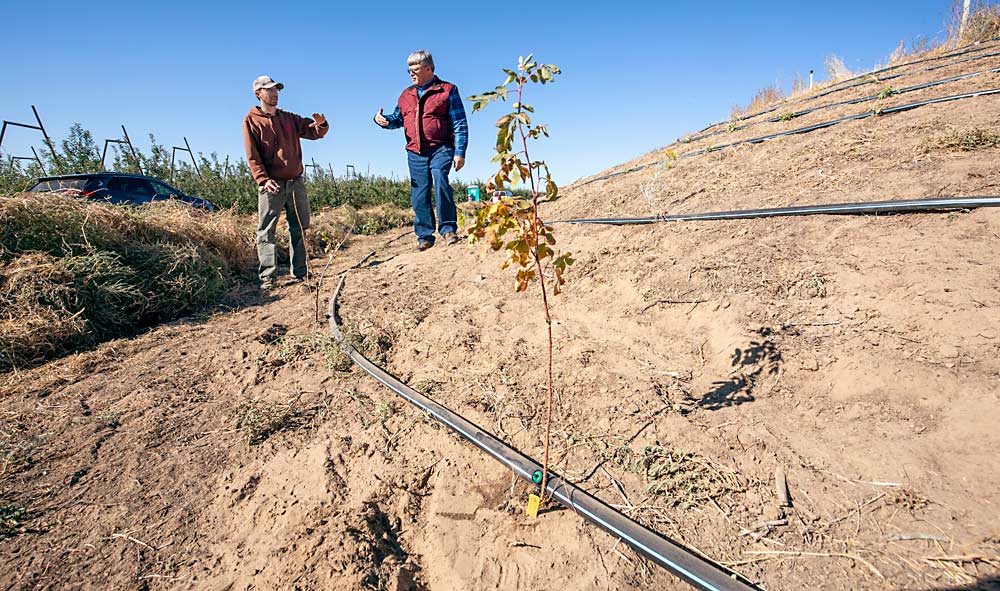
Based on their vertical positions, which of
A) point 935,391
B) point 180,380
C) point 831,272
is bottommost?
point 935,391

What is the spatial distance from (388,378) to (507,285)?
1.37 m

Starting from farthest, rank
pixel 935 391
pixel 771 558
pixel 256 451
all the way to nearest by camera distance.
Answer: pixel 256 451 < pixel 935 391 < pixel 771 558

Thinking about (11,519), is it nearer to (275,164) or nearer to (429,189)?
(275,164)

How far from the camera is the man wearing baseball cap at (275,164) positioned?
3.98 m

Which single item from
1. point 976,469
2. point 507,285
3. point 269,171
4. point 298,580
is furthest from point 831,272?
point 269,171

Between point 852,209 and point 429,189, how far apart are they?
12.0ft

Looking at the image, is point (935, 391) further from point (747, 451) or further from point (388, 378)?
point (388, 378)

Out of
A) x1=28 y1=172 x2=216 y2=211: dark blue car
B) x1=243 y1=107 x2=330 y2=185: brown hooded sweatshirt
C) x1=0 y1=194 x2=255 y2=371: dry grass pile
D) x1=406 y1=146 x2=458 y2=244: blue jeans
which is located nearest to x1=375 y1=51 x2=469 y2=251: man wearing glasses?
x1=406 y1=146 x2=458 y2=244: blue jeans

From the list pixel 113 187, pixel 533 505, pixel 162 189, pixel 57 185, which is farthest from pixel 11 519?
pixel 162 189

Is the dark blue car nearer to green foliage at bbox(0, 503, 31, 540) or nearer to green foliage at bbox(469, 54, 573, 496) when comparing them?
green foliage at bbox(0, 503, 31, 540)

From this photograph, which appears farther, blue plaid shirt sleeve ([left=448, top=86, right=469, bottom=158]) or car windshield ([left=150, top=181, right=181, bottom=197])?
car windshield ([left=150, top=181, right=181, bottom=197])

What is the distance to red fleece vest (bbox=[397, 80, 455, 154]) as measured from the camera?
424 centimetres

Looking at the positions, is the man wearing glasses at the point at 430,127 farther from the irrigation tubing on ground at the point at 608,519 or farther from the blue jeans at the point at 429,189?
the irrigation tubing on ground at the point at 608,519

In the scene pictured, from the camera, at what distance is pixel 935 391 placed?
1647 millimetres
